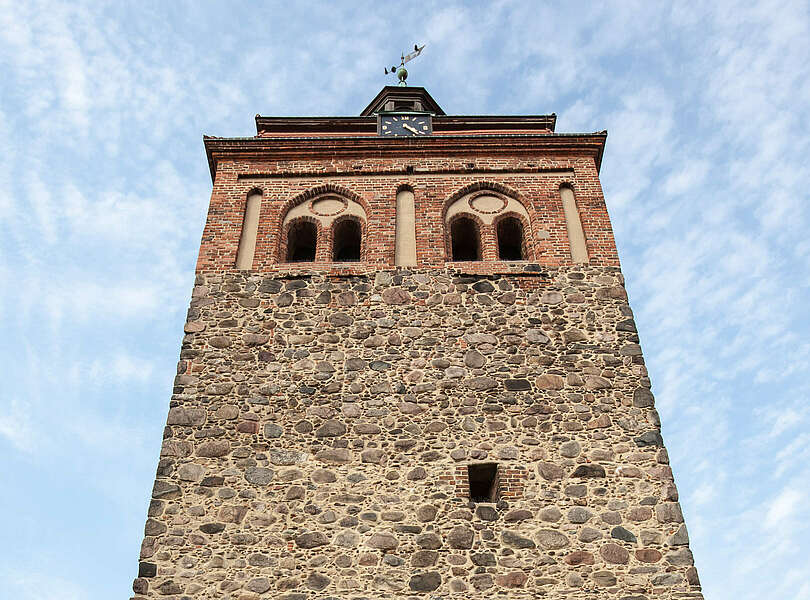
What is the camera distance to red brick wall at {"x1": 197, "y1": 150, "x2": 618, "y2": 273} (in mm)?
11453

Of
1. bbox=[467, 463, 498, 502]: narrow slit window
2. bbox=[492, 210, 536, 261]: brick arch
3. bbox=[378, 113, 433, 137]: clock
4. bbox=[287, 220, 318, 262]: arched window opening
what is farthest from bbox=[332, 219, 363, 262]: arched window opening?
bbox=[467, 463, 498, 502]: narrow slit window

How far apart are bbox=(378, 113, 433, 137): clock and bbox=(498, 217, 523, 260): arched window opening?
2.69 metres

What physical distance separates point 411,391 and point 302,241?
12.5 ft

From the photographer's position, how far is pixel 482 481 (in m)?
9.15

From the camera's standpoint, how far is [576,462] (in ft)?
29.7

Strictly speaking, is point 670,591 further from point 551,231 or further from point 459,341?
point 551,231

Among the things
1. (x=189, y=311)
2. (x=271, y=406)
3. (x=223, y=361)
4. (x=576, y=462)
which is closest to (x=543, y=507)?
(x=576, y=462)

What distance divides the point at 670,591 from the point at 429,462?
2.81 m

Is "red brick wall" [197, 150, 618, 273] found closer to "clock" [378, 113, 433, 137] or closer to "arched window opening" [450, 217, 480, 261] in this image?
"arched window opening" [450, 217, 480, 261]

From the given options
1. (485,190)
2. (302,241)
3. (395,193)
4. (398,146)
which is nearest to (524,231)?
(485,190)

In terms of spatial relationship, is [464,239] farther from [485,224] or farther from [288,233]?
[288,233]

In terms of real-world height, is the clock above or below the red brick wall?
above

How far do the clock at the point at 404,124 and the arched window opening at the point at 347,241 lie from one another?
248 centimetres

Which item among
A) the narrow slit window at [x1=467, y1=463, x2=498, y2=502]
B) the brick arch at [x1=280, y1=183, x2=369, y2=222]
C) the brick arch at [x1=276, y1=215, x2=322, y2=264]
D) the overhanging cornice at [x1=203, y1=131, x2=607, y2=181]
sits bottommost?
the narrow slit window at [x1=467, y1=463, x2=498, y2=502]
